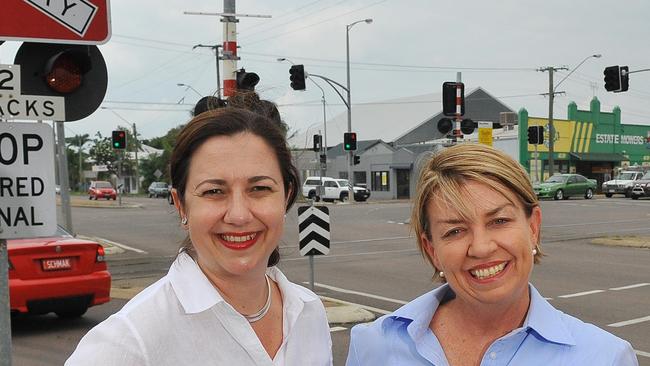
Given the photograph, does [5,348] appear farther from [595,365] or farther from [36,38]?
[595,365]

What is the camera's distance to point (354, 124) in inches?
2938

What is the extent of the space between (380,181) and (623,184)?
18.5 metres

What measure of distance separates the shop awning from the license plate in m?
51.4

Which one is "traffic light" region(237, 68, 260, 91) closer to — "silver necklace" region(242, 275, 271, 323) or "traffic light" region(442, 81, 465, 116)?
"traffic light" region(442, 81, 465, 116)

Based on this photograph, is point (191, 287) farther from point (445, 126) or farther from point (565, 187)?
point (565, 187)

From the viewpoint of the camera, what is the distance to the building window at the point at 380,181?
5461cm

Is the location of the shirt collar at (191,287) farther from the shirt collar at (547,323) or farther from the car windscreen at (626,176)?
the car windscreen at (626,176)

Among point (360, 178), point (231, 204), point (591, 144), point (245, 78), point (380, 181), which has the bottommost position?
point (380, 181)

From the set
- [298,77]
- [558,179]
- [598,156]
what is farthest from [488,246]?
[598,156]

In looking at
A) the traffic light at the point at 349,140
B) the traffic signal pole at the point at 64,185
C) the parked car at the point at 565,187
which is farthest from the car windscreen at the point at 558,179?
the traffic signal pole at the point at 64,185

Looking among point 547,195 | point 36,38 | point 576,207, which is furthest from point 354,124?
point 36,38

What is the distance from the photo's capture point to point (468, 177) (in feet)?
6.33

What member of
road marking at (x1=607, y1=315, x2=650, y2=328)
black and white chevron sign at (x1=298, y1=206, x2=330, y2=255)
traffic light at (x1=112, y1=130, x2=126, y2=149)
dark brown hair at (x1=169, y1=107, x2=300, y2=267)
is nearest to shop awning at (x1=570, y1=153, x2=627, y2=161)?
traffic light at (x1=112, y1=130, x2=126, y2=149)

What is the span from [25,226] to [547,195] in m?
39.6
